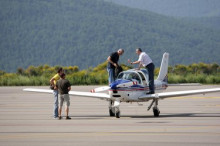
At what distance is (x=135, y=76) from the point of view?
2098cm

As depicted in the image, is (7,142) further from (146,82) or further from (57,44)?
(57,44)

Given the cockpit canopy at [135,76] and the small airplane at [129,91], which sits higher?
the cockpit canopy at [135,76]

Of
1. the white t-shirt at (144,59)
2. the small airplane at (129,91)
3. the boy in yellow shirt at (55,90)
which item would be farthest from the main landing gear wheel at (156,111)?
the boy in yellow shirt at (55,90)

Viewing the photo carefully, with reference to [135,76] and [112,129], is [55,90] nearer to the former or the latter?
[135,76]

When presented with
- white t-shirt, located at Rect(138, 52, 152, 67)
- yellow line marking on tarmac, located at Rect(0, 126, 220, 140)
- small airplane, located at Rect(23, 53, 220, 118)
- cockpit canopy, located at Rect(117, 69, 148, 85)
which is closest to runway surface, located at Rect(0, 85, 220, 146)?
yellow line marking on tarmac, located at Rect(0, 126, 220, 140)

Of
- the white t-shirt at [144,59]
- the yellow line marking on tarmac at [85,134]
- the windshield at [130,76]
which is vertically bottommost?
the yellow line marking on tarmac at [85,134]

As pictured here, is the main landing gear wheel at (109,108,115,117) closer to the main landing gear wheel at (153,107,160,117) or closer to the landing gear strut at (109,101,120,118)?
the landing gear strut at (109,101,120,118)

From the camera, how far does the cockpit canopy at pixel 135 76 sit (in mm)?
20781

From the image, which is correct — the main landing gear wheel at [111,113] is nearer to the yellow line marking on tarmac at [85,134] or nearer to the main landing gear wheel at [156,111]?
the main landing gear wheel at [156,111]

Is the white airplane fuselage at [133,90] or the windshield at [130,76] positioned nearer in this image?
the white airplane fuselage at [133,90]

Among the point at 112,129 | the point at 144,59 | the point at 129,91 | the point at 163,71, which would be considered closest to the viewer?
the point at 112,129

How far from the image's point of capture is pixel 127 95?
2042cm

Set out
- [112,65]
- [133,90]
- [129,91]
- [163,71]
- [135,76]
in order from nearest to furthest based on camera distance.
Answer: [129,91] → [133,90] → [135,76] → [112,65] → [163,71]

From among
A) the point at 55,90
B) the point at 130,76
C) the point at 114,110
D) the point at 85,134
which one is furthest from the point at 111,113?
the point at 85,134
